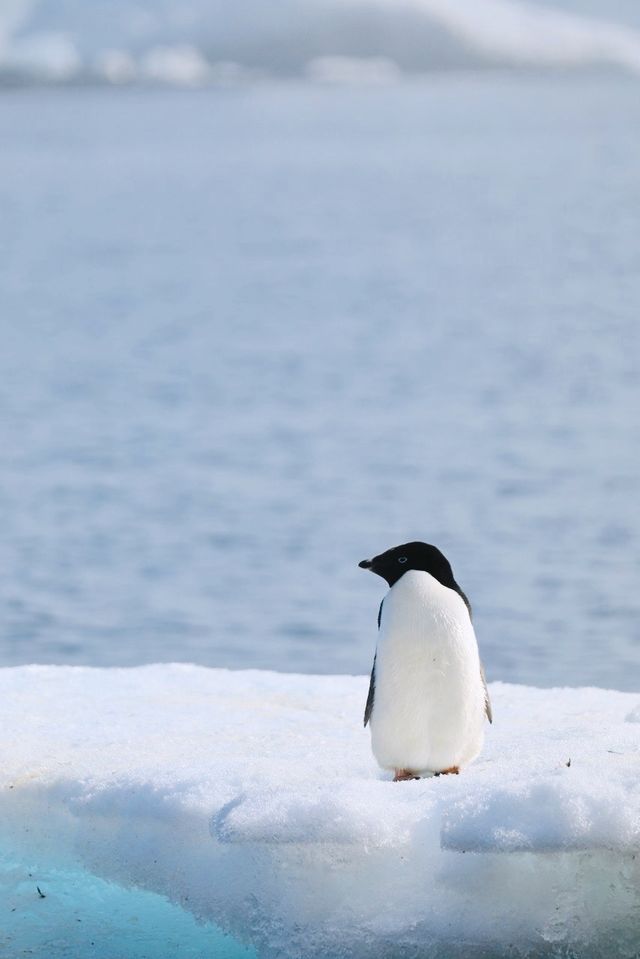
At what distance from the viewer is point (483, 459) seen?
18922 millimetres

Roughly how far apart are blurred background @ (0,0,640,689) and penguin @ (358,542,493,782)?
609 cm

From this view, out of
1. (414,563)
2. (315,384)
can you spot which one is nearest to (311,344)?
(315,384)

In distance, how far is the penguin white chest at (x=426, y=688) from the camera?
11.8ft

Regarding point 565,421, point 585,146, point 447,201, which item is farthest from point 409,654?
point 585,146

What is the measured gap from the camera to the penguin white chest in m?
3.59

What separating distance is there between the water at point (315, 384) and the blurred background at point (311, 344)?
7 centimetres

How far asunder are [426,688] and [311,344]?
1133 inches

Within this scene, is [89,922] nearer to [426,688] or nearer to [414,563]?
[426,688]

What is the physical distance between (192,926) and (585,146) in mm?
67799

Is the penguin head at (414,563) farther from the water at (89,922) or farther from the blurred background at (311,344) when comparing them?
the blurred background at (311,344)

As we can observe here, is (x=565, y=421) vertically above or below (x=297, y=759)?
below

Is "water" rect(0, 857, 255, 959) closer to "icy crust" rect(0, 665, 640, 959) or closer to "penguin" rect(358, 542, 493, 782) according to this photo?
"icy crust" rect(0, 665, 640, 959)

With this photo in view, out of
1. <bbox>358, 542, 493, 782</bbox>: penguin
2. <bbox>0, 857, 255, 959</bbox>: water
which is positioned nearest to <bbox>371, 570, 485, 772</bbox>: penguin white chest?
<bbox>358, 542, 493, 782</bbox>: penguin

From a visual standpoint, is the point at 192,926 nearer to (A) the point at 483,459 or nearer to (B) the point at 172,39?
(A) the point at 483,459
